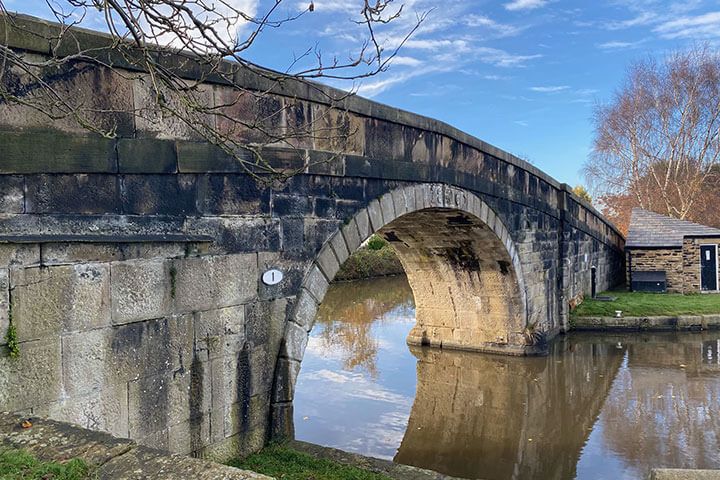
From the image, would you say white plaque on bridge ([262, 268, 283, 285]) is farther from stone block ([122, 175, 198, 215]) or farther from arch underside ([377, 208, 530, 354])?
arch underside ([377, 208, 530, 354])

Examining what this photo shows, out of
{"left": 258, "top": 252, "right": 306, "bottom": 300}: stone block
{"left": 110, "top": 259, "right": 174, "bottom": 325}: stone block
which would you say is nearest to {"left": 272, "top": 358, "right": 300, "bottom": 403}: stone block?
{"left": 258, "top": 252, "right": 306, "bottom": 300}: stone block

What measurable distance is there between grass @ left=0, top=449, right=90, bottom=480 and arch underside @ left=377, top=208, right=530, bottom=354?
7.39m

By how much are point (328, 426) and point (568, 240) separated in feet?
26.7

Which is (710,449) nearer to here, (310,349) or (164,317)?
(164,317)

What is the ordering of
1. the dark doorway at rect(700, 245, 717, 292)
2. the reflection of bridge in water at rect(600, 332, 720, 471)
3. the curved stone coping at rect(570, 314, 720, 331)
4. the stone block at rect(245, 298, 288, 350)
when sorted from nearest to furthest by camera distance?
the stone block at rect(245, 298, 288, 350)
the reflection of bridge in water at rect(600, 332, 720, 471)
the curved stone coping at rect(570, 314, 720, 331)
the dark doorway at rect(700, 245, 717, 292)

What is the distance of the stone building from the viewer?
1594 centimetres

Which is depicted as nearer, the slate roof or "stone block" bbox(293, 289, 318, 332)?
"stone block" bbox(293, 289, 318, 332)

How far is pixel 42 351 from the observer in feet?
10.6

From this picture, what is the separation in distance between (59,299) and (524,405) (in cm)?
668

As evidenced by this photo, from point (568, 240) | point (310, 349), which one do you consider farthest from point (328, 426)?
point (568, 240)

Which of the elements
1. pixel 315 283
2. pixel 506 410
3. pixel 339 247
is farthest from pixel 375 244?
pixel 315 283

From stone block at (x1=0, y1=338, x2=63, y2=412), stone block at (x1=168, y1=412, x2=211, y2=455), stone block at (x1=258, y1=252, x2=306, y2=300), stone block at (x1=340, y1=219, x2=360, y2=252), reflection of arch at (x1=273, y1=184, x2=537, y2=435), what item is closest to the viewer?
stone block at (x1=0, y1=338, x2=63, y2=412)

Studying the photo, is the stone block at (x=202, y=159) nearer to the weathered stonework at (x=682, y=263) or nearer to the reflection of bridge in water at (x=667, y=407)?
the reflection of bridge in water at (x=667, y=407)

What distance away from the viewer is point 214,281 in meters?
4.26
